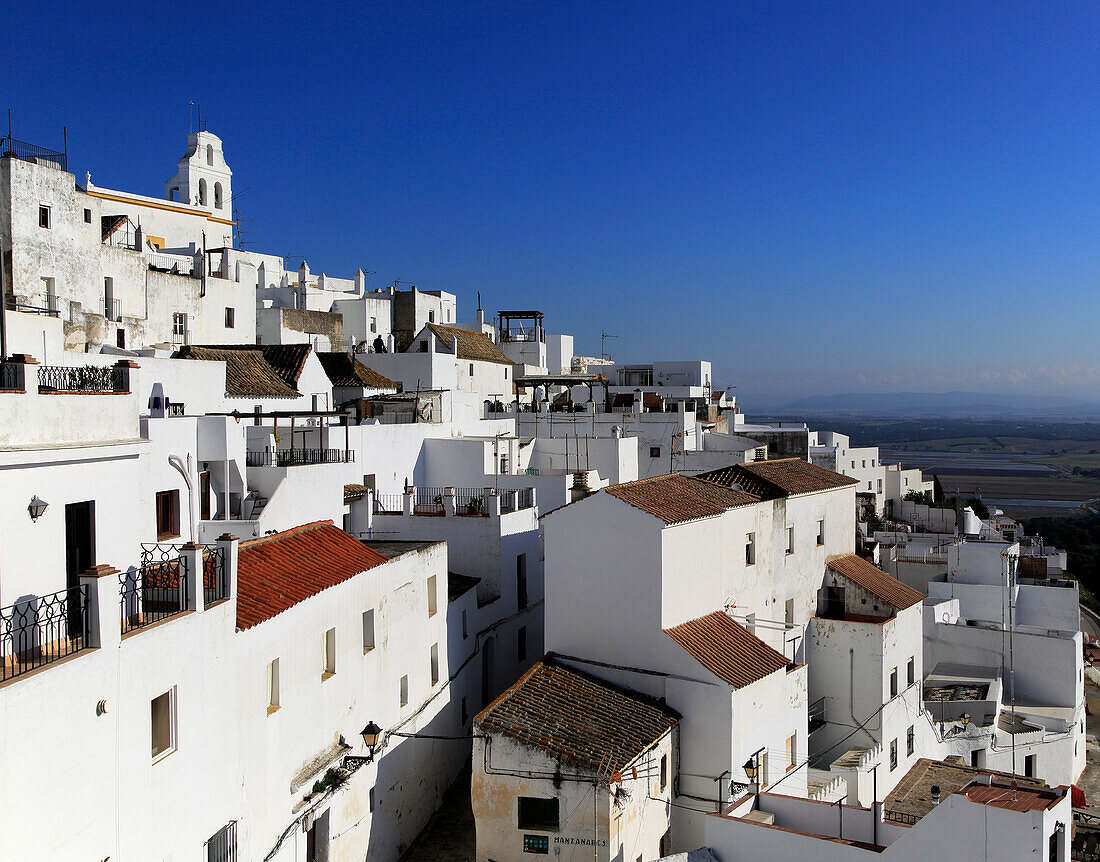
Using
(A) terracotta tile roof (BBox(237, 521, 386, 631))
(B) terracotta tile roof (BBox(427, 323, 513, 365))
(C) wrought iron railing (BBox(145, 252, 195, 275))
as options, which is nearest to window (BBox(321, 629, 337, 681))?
(A) terracotta tile roof (BBox(237, 521, 386, 631))

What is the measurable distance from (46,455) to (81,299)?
98.9 ft

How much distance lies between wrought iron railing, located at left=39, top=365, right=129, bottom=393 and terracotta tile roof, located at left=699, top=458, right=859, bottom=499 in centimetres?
1710

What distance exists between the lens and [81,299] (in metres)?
38.6

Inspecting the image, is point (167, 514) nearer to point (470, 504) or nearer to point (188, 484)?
point (188, 484)

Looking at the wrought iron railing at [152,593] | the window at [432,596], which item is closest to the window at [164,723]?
the wrought iron railing at [152,593]

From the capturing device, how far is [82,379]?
13695mm

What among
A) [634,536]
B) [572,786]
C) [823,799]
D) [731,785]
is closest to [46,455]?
[572,786]

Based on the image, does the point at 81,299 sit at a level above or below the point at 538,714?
Result: above

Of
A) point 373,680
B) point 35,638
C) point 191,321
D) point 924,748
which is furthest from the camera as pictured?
point 191,321

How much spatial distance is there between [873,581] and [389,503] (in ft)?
48.3

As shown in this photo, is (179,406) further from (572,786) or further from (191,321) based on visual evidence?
(191,321)

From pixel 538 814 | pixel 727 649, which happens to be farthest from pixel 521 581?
pixel 538 814

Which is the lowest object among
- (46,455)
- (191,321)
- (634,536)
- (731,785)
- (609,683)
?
(731,785)

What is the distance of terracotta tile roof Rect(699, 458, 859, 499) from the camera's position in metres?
26.8
